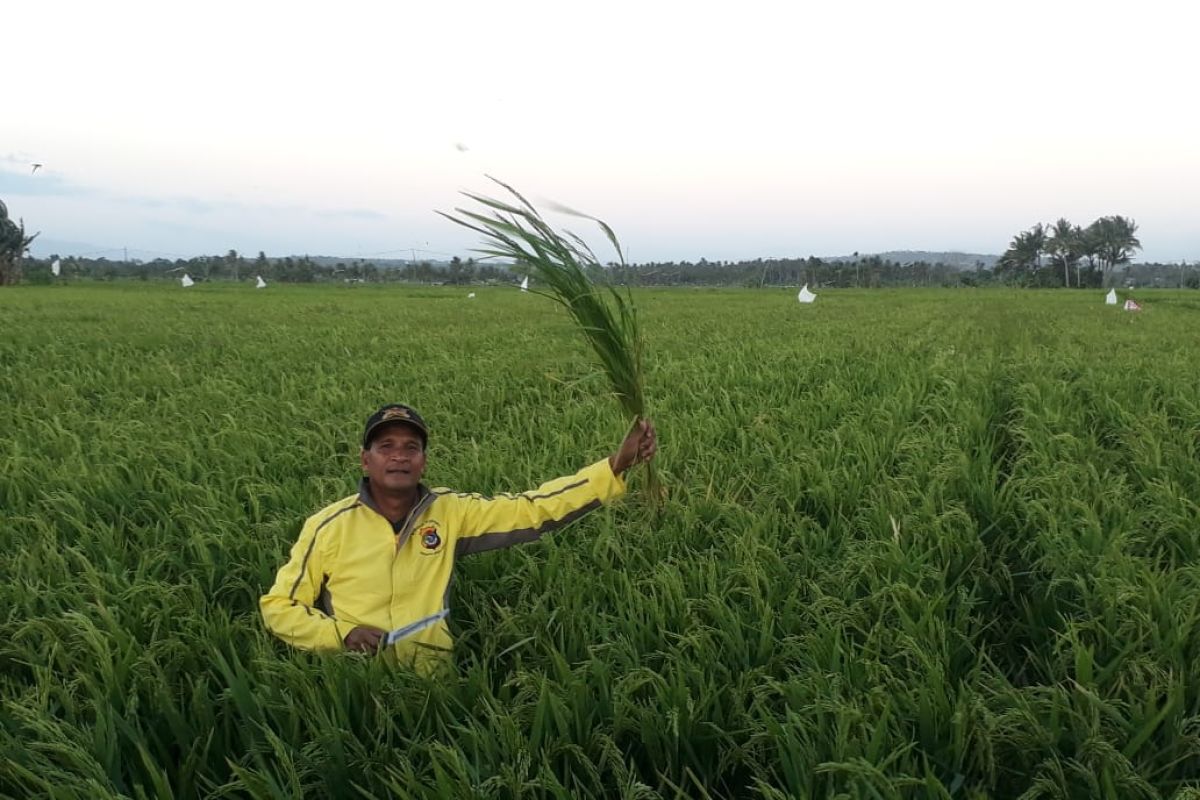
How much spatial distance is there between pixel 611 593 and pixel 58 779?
1.37 meters

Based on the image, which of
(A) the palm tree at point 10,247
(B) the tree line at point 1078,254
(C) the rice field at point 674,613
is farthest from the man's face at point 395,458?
(B) the tree line at point 1078,254

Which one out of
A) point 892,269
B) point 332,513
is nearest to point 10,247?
point 332,513

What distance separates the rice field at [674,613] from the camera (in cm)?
141

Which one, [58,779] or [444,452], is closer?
[58,779]

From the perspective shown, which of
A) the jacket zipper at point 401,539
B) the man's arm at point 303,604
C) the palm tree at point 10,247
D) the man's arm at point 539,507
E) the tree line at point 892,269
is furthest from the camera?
the tree line at point 892,269

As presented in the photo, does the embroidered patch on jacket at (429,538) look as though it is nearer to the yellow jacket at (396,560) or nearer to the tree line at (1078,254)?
the yellow jacket at (396,560)

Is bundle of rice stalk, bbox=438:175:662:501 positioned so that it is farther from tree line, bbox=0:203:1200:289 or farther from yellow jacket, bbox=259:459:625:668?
tree line, bbox=0:203:1200:289

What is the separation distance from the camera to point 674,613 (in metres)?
1.95

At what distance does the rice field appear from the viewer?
1409mm

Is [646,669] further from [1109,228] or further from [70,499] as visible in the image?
[1109,228]

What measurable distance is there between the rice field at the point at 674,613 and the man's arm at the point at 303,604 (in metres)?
0.07

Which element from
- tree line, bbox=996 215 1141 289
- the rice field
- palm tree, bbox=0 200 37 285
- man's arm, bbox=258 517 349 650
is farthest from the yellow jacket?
tree line, bbox=996 215 1141 289

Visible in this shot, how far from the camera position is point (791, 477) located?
305cm

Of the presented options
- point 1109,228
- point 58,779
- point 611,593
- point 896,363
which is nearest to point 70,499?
point 58,779
